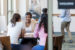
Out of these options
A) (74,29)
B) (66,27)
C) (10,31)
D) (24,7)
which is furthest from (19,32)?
(74,29)

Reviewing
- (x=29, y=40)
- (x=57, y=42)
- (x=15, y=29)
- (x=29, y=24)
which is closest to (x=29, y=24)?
(x=29, y=24)

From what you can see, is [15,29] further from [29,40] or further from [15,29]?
[29,40]

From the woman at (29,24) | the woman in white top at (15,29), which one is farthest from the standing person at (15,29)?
the woman at (29,24)

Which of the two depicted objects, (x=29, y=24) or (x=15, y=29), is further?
(x=29, y=24)

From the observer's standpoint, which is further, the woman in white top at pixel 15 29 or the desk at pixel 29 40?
the desk at pixel 29 40

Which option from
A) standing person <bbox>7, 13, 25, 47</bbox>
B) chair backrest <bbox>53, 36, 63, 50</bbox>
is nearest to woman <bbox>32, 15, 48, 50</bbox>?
chair backrest <bbox>53, 36, 63, 50</bbox>

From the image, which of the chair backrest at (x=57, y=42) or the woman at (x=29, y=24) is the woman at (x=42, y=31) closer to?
the chair backrest at (x=57, y=42)

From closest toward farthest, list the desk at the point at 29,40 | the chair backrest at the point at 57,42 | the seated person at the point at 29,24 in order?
1. the chair backrest at the point at 57,42
2. the desk at the point at 29,40
3. the seated person at the point at 29,24

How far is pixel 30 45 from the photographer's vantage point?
13.5 ft

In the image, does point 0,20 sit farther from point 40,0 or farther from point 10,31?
point 40,0

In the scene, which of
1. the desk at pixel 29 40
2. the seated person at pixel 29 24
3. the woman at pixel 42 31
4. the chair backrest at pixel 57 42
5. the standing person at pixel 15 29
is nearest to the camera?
the chair backrest at pixel 57 42

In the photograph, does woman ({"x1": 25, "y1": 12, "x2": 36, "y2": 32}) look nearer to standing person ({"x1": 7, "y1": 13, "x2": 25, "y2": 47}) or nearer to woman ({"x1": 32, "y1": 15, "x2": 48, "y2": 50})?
standing person ({"x1": 7, "y1": 13, "x2": 25, "y2": 47})

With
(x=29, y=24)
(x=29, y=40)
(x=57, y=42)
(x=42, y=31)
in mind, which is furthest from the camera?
(x=29, y=24)

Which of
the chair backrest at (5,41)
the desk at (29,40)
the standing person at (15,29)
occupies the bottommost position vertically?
the desk at (29,40)
